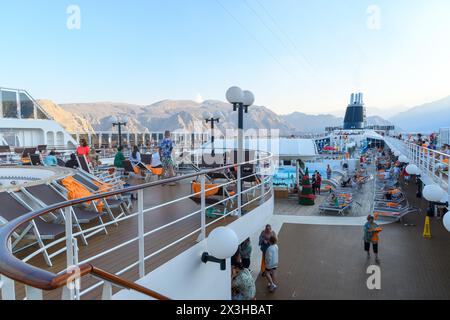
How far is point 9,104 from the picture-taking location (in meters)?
15.0

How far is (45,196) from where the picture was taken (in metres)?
3.58

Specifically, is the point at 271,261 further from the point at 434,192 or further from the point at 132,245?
the point at 434,192

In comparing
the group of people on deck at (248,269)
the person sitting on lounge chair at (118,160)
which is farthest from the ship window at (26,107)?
the group of people on deck at (248,269)

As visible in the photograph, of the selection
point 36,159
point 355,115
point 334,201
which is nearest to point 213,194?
point 36,159

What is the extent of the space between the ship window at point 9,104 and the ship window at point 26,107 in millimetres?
290

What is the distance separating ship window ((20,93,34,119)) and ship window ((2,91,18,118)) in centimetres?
29

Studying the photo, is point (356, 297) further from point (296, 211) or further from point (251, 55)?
point (251, 55)

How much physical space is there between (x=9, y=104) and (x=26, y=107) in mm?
740

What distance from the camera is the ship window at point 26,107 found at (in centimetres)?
1551

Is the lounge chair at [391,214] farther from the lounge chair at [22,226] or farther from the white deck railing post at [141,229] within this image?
the lounge chair at [22,226]

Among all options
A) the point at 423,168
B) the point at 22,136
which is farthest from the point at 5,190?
the point at 22,136

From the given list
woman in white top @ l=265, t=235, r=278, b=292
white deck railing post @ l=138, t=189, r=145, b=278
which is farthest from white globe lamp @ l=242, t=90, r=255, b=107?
white deck railing post @ l=138, t=189, r=145, b=278

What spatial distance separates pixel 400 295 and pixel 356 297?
65 centimetres

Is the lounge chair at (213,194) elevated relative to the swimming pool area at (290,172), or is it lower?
elevated
